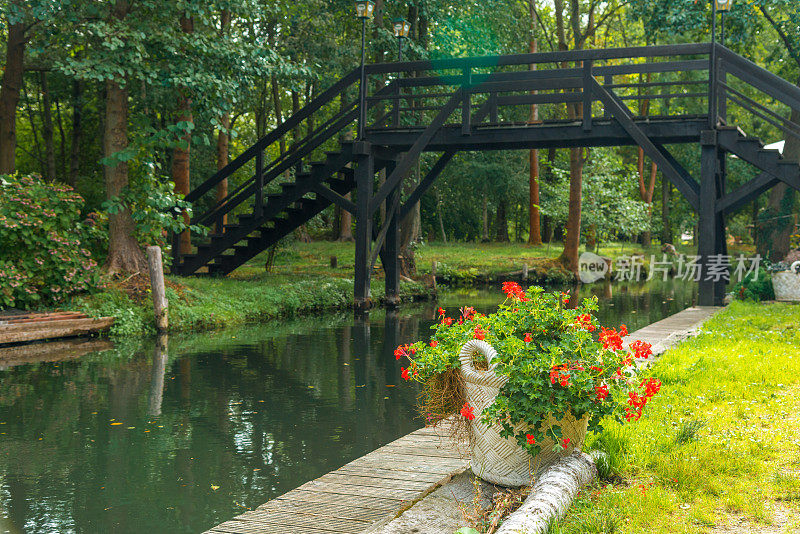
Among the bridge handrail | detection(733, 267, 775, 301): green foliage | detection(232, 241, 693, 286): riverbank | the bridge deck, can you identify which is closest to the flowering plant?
the bridge handrail

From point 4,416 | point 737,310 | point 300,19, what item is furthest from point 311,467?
point 300,19

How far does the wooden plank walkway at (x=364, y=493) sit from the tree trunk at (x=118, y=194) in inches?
419

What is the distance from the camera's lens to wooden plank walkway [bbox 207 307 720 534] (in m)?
4.57

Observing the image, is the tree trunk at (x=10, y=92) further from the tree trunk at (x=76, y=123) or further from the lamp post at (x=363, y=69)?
the lamp post at (x=363, y=69)

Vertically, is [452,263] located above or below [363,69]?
below

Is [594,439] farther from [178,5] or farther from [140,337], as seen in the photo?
[178,5]

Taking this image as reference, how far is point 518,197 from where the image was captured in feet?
132

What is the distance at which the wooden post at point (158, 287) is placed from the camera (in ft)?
46.6

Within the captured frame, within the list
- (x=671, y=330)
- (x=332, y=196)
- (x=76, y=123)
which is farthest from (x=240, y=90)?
(x=76, y=123)

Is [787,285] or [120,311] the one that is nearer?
[120,311]

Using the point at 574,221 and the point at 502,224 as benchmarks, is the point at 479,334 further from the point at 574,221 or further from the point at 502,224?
the point at 502,224

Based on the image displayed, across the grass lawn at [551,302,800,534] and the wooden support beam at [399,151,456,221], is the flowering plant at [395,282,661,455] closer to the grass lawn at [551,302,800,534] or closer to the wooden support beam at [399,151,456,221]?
the grass lawn at [551,302,800,534]

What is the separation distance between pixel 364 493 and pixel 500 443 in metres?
0.95

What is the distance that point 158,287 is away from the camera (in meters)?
14.2
